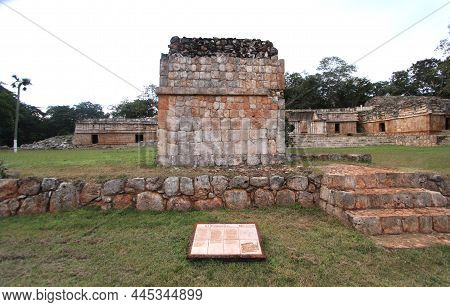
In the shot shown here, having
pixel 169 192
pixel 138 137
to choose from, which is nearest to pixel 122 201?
pixel 169 192

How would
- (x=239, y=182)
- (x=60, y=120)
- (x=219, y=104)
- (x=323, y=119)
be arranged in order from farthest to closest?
(x=60, y=120), (x=323, y=119), (x=219, y=104), (x=239, y=182)

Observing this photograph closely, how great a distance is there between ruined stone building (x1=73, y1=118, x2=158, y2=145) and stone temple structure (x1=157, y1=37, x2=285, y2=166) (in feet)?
66.4

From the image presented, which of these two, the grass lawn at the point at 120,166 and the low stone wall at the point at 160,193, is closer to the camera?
the low stone wall at the point at 160,193

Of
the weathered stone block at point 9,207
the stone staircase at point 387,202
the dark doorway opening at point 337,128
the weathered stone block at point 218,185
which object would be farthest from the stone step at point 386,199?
the dark doorway opening at point 337,128

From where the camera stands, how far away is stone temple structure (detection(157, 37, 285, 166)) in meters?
7.36

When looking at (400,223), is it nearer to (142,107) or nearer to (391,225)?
(391,225)

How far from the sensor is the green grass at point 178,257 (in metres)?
2.88

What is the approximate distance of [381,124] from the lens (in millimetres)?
28312

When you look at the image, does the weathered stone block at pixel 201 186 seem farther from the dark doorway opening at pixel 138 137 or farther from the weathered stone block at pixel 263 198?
the dark doorway opening at pixel 138 137

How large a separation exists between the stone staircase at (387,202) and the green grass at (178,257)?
32 centimetres

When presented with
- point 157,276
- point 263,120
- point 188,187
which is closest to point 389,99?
point 263,120

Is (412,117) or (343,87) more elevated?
(343,87)

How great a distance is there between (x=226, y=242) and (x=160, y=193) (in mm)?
2155

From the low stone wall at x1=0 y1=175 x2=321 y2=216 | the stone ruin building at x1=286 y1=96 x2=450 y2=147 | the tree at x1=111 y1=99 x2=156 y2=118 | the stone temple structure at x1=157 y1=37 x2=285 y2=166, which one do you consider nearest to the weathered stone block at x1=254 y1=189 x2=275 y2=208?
the low stone wall at x1=0 y1=175 x2=321 y2=216
